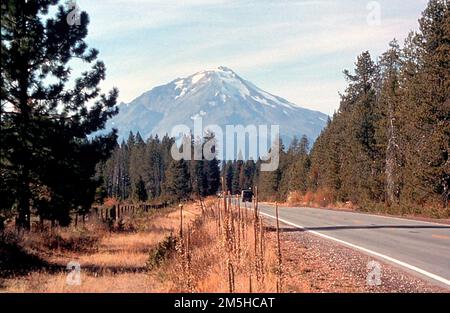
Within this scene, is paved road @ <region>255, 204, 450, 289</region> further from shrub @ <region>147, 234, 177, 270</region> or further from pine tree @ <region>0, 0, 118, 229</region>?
pine tree @ <region>0, 0, 118, 229</region>

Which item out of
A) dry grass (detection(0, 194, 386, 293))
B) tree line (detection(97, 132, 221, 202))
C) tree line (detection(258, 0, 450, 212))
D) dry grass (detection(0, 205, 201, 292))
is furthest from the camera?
tree line (detection(97, 132, 221, 202))

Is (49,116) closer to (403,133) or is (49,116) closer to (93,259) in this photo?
(93,259)

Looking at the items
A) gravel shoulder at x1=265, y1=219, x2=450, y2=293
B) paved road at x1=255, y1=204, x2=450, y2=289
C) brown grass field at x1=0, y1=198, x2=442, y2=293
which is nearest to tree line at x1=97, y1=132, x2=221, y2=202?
paved road at x1=255, y1=204, x2=450, y2=289

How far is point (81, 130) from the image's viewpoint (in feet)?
58.9

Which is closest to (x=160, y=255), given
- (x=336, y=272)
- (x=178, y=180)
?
(x=336, y=272)

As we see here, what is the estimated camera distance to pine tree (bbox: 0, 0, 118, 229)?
50.3 feet

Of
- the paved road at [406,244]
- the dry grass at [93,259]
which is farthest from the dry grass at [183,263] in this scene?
the paved road at [406,244]

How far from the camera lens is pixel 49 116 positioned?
679 inches

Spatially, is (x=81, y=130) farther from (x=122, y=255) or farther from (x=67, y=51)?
(x=122, y=255)

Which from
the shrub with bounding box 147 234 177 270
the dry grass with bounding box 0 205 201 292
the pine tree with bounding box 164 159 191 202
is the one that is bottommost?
the dry grass with bounding box 0 205 201 292

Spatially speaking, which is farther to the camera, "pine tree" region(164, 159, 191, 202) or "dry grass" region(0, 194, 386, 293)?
"pine tree" region(164, 159, 191, 202)

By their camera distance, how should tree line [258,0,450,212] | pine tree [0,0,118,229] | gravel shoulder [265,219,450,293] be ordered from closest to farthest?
gravel shoulder [265,219,450,293] → pine tree [0,0,118,229] → tree line [258,0,450,212]

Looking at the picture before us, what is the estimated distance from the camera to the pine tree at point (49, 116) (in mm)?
15320
